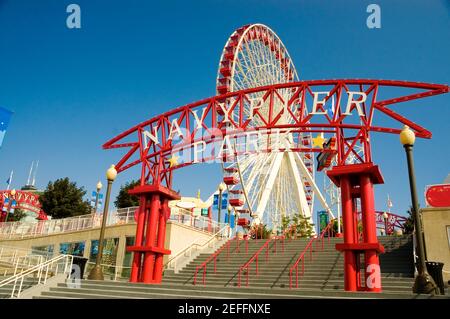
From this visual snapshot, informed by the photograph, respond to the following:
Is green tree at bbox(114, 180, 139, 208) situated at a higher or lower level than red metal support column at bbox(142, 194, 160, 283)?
higher

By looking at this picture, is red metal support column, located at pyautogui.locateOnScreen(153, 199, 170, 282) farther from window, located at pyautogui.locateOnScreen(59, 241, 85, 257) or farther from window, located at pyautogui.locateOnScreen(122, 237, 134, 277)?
window, located at pyautogui.locateOnScreen(59, 241, 85, 257)

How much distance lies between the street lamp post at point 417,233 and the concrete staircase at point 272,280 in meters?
0.62

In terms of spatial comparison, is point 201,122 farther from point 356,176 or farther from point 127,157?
point 356,176

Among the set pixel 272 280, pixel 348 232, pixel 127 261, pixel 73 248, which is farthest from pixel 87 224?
pixel 348 232

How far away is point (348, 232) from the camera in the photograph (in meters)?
12.7

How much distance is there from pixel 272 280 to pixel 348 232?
4.52 metres

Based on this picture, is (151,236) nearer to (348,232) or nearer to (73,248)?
(348,232)

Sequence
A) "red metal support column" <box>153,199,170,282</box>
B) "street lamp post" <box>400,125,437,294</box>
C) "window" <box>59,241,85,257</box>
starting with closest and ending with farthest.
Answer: "street lamp post" <box>400,125,437,294</box> → "red metal support column" <box>153,199,170,282</box> → "window" <box>59,241,85,257</box>

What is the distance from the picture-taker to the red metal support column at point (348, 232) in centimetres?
1205

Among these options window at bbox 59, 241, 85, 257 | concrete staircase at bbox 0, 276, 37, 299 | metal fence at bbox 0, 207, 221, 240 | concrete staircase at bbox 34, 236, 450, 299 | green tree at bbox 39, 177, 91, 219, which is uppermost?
green tree at bbox 39, 177, 91, 219

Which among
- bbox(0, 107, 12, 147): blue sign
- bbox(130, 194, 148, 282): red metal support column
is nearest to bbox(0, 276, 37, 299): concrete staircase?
bbox(130, 194, 148, 282): red metal support column

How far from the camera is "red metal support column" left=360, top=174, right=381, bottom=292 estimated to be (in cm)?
1165

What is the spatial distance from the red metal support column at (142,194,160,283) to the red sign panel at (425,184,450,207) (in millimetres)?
11441

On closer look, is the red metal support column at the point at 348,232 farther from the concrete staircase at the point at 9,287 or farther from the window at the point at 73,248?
the window at the point at 73,248
